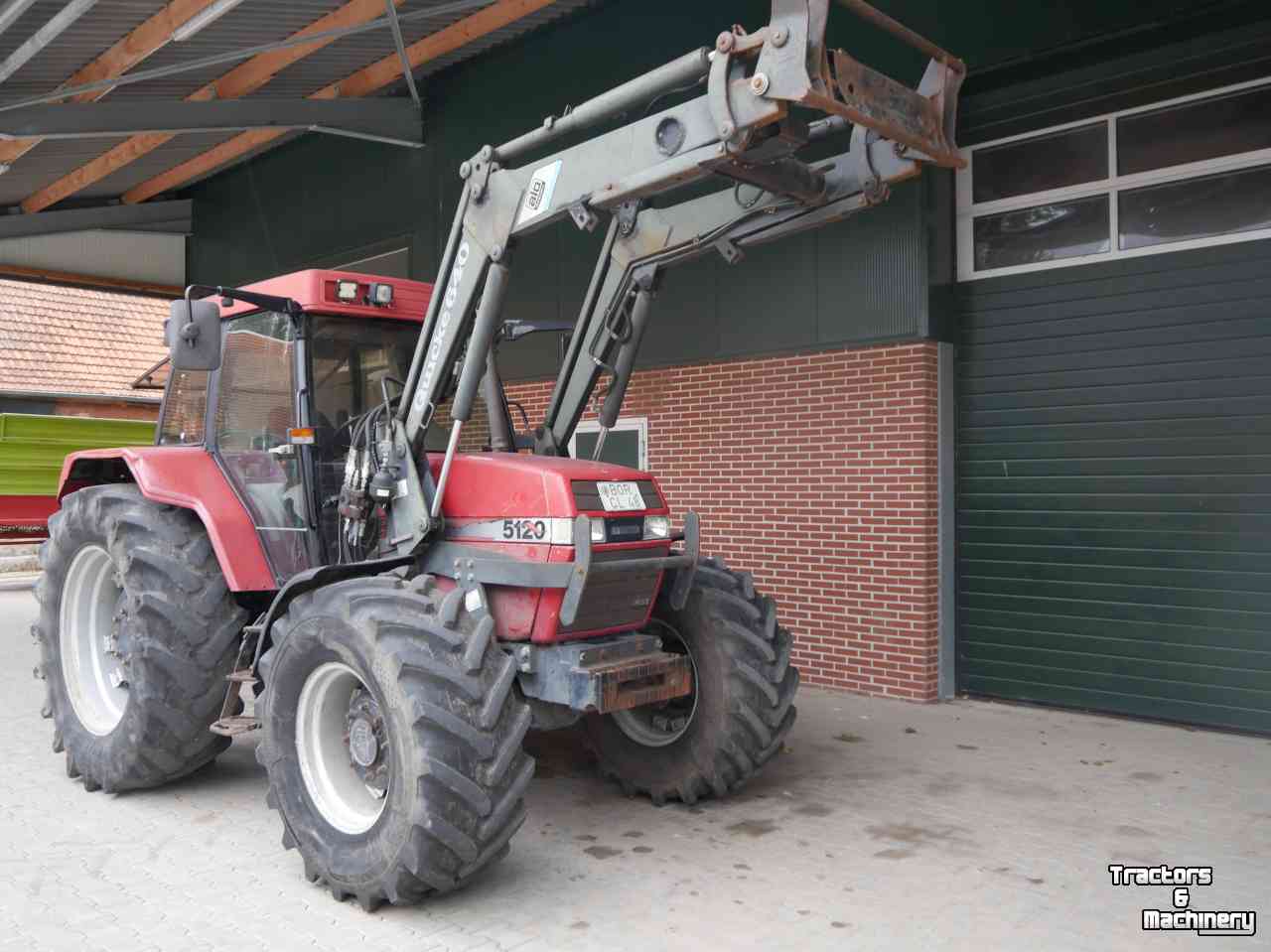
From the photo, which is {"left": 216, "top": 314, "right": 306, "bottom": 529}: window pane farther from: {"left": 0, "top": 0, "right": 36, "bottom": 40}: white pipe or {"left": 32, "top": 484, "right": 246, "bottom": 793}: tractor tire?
{"left": 0, "top": 0, "right": 36, "bottom": 40}: white pipe

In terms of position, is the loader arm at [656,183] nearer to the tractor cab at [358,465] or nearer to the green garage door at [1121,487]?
the tractor cab at [358,465]

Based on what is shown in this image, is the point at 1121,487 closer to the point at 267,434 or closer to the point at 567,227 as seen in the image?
the point at 567,227

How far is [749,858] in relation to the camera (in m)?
4.67

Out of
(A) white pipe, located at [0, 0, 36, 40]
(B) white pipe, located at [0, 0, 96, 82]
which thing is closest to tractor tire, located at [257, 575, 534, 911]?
(A) white pipe, located at [0, 0, 36, 40]

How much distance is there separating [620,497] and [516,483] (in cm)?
47

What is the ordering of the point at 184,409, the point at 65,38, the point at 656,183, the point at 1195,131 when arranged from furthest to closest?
the point at 65,38, the point at 1195,131, the point at 184,409, the point at 656,183

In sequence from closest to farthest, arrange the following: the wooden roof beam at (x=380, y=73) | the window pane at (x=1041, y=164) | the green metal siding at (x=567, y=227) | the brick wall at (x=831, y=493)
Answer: the window pane at (x=1041, y=164) < the brick wall at (x=831, y=493) < the green metal siding at (x=567, y=227) < the wooden roof beam at (x=380, y=73)

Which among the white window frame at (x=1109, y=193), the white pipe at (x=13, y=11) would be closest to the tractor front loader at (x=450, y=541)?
the white window frame at (x=1109, y=193)

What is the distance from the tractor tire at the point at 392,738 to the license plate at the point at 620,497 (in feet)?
2.27

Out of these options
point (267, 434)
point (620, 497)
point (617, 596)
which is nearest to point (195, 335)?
point (267, 434)

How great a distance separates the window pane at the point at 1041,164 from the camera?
7480 millimetres

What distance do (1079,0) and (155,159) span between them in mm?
10478

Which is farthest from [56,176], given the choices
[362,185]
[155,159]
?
[362,185]

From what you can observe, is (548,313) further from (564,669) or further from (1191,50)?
(564,669)
